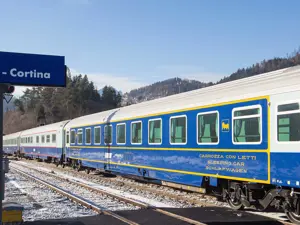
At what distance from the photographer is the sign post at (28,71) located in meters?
8.29

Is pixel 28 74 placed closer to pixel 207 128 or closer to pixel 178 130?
pixel 207 128

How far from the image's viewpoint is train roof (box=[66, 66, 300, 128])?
29.8ft

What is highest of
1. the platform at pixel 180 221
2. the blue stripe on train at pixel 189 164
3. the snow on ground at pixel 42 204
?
the blue stripe on train at pixel 189 164

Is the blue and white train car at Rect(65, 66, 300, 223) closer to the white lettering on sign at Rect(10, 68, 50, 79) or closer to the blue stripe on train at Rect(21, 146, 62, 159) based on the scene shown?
the white lettering on sign at Rect(10, 68, 50, 79)

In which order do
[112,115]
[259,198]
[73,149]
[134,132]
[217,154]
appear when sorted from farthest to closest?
[73,149]
[112,115]
[134,132]
[217,154]
[259,198]

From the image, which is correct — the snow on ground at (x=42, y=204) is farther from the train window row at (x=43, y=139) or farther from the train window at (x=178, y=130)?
the train window row at (x=43, y=139)

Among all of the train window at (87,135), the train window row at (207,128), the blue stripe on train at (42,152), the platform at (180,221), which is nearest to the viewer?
the platform at (180,221)

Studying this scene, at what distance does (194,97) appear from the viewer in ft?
41.8

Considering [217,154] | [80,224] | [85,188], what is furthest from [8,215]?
[85,188]

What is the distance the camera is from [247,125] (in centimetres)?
995

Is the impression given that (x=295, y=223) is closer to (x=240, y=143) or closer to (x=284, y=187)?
(x=284, y=187)

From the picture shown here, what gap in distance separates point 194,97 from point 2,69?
6.20 m

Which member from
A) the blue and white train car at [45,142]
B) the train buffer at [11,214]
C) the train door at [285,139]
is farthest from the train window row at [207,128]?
the blue and white train car at [45,142]

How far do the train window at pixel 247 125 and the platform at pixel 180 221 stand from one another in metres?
1.77
